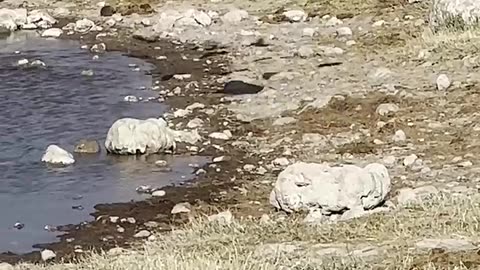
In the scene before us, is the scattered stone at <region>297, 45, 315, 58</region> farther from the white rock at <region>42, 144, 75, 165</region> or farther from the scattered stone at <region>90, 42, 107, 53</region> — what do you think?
the white rock at <region>42, 144, 75, 165</region>

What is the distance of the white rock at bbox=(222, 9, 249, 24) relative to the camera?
642 inches

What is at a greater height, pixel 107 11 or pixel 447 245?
pixel 447 245

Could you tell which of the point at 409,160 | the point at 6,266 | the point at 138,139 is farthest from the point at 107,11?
the point at 6,266

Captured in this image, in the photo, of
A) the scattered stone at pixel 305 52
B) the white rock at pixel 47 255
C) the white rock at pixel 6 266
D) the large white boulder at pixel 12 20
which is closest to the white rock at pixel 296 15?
the scattered stone at pixel 305 52

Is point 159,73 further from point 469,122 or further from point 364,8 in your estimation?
point 469,122

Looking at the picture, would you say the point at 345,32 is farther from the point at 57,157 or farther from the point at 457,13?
the point at 57,157

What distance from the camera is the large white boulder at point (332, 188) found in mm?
7520

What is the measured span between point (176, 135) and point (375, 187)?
9.80ft

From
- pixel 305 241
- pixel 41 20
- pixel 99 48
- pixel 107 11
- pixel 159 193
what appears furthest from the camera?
pixel 107 11

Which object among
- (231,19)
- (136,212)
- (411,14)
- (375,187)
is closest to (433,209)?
(375,187)

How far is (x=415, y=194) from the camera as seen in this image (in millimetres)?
7586

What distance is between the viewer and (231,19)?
16.4m

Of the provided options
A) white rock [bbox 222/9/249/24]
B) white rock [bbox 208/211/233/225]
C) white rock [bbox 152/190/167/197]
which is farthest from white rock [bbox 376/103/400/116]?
white rock [bbox 222/9/249/24]

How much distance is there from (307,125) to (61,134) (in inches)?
89.0
